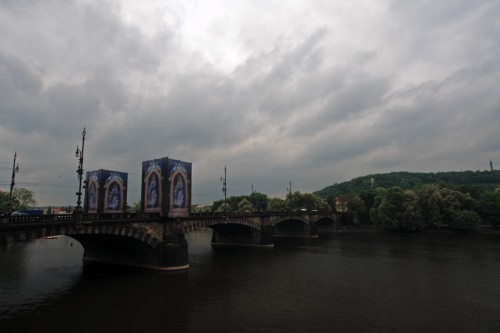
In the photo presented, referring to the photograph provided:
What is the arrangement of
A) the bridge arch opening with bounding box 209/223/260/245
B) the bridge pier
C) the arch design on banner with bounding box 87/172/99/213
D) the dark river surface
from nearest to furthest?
the dark river surface < the bridge pier < the arch design on banner with bounding box 87/172/99/213 < the bridge arch opening with bounding box 209/223/260/245

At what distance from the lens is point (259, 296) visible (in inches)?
1276

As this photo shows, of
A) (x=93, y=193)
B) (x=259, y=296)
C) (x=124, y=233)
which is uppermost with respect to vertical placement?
(x=93, y=193)

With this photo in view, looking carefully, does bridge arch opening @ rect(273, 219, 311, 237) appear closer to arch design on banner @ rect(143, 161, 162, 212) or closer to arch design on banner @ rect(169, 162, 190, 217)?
arch design on banner @ rect(169, 162, 190, 217)

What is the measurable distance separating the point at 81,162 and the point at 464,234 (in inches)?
4168

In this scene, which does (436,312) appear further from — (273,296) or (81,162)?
(81,162)

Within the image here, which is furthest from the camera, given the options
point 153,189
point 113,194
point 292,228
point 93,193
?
point 292,228

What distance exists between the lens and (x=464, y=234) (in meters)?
95.0

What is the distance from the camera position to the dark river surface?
24625 millimetres

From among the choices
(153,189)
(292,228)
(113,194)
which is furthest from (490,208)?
(113,194)

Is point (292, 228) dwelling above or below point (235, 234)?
below

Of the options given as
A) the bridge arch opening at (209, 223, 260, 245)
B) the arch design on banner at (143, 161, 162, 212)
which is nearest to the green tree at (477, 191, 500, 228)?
the bridge arch opening at (209, 223, 260, 245)

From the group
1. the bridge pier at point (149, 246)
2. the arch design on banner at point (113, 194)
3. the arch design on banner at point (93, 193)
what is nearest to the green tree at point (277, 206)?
the arch design on banner at point (113, 194)

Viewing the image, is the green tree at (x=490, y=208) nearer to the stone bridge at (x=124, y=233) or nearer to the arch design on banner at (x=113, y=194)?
the stone bridge at (x=124, y=233)

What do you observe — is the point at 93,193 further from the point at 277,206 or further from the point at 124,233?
the point at 277,206
